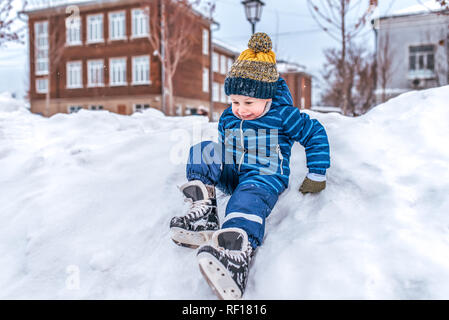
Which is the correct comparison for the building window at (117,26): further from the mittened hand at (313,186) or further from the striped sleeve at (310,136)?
Answer: the mittened hand at (313,186)

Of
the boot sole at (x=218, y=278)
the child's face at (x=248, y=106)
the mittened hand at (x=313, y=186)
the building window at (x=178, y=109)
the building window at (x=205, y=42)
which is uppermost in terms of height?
the building window at (x=205, y=42)

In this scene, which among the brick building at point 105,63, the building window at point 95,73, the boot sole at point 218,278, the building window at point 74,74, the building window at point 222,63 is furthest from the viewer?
the building window at point 222,63

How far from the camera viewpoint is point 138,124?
16.8 feet

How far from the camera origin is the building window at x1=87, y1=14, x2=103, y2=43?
21.5 m

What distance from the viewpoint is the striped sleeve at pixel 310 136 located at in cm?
215

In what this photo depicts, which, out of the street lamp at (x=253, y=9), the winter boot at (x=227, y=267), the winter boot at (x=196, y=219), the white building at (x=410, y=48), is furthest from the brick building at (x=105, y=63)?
the winter boot at (x=227, y=267)

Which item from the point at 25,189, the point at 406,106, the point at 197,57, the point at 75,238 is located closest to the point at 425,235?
the point at 406,106

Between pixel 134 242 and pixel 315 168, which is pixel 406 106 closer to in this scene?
pixel 315 168

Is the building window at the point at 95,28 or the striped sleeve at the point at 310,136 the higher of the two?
the building window at the point at 95,28

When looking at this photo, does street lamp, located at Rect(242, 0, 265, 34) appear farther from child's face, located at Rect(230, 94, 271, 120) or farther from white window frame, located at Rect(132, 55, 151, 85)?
white window frame, located at Rect(132, 55, 151, 85)

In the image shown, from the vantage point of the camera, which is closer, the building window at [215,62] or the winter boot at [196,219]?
the winter boot at [196,219]

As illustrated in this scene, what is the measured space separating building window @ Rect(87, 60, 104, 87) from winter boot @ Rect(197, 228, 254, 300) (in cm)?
2160

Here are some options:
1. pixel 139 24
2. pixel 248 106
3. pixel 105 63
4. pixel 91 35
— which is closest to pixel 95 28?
pixel 91 35

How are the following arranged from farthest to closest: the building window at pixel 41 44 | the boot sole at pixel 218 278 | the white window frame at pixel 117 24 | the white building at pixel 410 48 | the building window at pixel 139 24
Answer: the building window at pixel 41 44, the white window frame at pixel 117 24, the building window at pixel 139 24, the white building at pixel 410 48, the boot sole at pixel 218 278
